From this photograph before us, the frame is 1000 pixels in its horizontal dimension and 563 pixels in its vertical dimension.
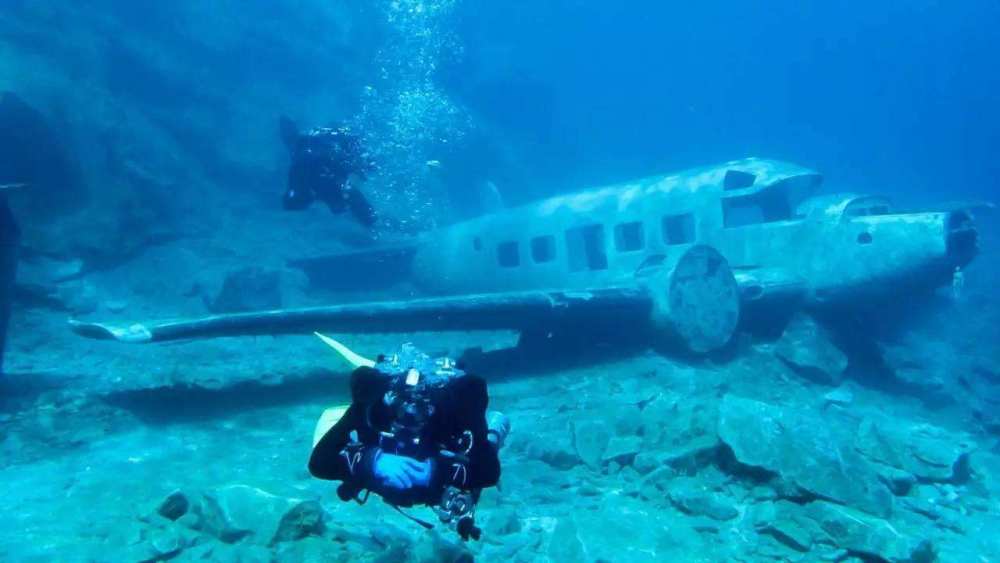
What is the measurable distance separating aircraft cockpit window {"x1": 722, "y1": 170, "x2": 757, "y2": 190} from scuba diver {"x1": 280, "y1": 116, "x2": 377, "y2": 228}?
688cm

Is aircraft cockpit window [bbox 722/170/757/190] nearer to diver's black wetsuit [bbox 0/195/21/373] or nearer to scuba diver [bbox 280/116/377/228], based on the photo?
scuba diver [bbox 280/116/377/228]

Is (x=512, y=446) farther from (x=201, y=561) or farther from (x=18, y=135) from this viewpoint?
(x=18, y=135)

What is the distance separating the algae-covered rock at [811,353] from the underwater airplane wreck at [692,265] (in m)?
0.51

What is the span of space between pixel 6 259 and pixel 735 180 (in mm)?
11608

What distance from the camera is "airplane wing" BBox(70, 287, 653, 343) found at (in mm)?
6883

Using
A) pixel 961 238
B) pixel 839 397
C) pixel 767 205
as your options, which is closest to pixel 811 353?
pixel 839 397

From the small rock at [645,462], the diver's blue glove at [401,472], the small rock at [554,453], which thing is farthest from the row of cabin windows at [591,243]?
the diver's blue glove at [401,472]

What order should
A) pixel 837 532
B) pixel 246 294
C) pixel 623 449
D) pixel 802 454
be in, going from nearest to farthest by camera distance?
pixel 837 532 < pixel 802 454 < pixel 623 449 < pixel 246 294

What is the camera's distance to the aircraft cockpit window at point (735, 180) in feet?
36.6

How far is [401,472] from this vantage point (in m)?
2.52

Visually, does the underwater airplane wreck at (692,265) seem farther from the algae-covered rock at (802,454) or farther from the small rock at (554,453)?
the algae-covered rock at (802,454)

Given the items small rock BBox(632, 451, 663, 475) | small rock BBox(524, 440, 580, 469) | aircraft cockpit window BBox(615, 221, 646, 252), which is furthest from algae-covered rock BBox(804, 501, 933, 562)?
aircraft cockpit window BBox(615, 221, 646, 252)

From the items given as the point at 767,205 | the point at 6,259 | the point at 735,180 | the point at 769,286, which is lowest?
the point at 769,286

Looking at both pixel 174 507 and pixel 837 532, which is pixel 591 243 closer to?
pixel 837 532
